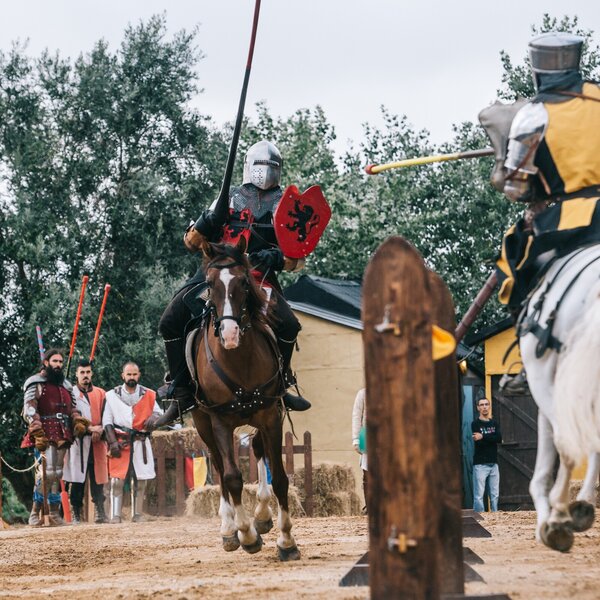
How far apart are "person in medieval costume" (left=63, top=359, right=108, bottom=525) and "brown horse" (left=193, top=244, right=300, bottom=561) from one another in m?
8.39

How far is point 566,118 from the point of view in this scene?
22.2 ft

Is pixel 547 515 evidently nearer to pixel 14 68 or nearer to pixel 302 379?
pixel 302 379

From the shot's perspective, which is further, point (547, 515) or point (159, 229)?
point (159, 229)

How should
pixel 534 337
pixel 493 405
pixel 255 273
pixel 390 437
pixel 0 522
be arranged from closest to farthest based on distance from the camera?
pixel 390 437
pixel 534 337
pixel 255 273
pixel 0 522
pixel 493 405

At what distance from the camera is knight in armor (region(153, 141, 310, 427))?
34.3ft

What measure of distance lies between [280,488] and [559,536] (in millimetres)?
4095

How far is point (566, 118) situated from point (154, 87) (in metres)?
25.3

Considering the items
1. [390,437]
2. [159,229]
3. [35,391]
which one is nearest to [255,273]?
[390,437]

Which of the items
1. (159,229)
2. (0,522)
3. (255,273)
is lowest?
(0,522)

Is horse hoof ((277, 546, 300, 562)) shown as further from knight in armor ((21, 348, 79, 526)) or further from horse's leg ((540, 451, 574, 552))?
knight in armor ((21, 348, 79, 526))

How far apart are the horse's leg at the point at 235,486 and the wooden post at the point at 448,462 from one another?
3.54 m

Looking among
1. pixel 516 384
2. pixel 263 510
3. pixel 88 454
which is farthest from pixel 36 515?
pixel 516 384

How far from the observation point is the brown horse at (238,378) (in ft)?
30.9

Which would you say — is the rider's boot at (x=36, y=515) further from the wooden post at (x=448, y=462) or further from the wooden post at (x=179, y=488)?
the wooden post at (x=448, y=462)
